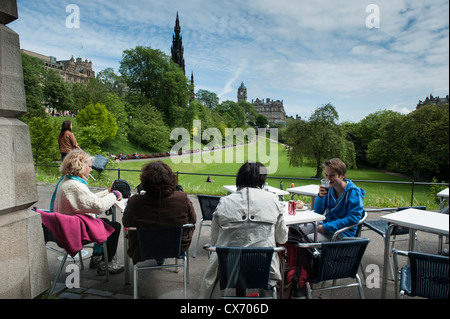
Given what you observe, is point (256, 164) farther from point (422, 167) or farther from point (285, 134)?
point (422, 167)

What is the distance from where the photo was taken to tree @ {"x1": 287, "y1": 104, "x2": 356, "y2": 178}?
28.9 m

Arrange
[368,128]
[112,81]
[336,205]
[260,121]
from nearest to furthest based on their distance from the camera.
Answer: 1. [336,205]
2. [112,81]
3. [368,128]
4. [260,121]

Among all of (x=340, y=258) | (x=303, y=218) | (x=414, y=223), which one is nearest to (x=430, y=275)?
(x=340, y=258)

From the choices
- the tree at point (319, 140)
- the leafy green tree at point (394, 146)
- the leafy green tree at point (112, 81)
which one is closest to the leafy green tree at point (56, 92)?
the leafy green tree at point (112, 81)

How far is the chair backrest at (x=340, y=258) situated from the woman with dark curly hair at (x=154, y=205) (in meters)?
1.44

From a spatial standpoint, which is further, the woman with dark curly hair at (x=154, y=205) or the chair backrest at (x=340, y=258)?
the woman with dark curly hair at (x=154, y=205)

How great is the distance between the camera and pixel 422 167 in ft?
95.5

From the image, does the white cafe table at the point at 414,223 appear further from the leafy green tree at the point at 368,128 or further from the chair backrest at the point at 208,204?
the leafy green tree at the point at 368,128

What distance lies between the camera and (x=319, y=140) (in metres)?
28.7

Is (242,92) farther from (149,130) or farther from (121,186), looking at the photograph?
(121,186)

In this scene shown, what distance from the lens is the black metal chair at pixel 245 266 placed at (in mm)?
2287

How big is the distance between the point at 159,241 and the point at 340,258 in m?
1.73

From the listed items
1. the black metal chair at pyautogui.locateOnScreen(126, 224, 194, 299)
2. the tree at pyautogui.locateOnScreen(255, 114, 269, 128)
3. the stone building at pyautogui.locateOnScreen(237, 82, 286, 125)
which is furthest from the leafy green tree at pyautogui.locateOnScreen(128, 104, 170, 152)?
the stone building at pyautogui.locateOnScreen(237, 82, 286, 125)
